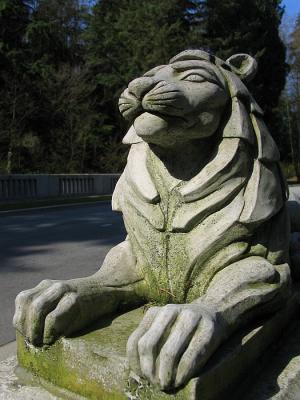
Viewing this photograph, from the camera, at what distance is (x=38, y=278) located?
518 centimetres

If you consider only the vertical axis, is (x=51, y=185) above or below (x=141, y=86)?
below

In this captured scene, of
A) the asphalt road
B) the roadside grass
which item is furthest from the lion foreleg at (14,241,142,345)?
the roadside grass

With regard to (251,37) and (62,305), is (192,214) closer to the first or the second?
(62,305)

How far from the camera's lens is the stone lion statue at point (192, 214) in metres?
2.00

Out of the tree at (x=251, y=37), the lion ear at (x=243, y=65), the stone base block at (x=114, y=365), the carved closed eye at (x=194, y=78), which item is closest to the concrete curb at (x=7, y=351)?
the stone base block at (x=114, y=365)

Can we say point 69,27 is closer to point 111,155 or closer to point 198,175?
point 111,155

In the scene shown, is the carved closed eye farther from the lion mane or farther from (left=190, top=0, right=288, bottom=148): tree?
(left=190, top=0, right=288, bottom=148): tree

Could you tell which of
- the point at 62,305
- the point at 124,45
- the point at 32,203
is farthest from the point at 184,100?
the point at 124,45

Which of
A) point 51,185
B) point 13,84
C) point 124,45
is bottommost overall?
point 51,185

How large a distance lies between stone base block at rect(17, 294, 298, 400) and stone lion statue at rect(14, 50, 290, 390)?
0.08m

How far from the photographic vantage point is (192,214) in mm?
2148

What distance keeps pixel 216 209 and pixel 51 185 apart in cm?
1408

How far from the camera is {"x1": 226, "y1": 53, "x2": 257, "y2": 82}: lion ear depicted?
7.97 ft

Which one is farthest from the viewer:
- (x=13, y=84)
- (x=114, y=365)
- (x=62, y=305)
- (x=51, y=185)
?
(x=13, y=84)
